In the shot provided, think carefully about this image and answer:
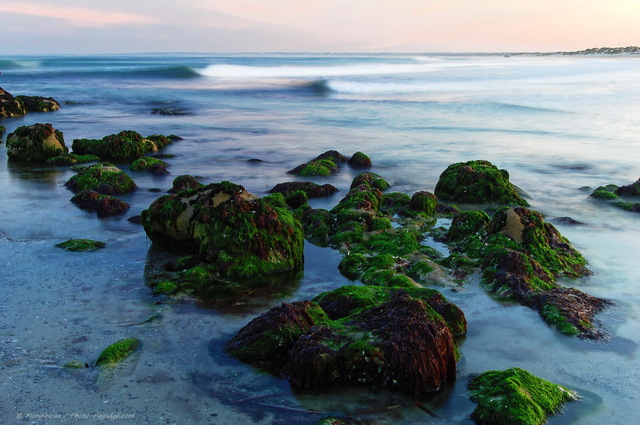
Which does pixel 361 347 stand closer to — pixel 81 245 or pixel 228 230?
pixel 228 230

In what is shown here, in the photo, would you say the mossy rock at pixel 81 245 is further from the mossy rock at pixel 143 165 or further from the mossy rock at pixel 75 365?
the mossy rock at pixel 143 165

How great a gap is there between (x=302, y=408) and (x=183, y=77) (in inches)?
2367

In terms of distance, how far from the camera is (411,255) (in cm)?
771

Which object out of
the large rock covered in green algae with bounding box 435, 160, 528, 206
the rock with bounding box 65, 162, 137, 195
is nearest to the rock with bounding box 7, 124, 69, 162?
the rock with bounding box 65, 162, 137, 195

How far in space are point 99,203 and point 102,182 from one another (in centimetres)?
161

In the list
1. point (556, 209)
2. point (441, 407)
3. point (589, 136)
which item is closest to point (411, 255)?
point (441, 407)

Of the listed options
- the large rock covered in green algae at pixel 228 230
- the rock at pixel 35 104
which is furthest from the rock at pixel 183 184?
the rock at pixel 35 104

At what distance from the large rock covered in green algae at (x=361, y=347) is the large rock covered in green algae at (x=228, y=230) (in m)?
1.89

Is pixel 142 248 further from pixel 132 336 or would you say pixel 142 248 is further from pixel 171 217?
pixel 132 336

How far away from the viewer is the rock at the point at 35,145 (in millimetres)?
14578

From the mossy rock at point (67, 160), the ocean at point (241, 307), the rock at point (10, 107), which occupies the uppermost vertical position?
the rock at point (10, 107)

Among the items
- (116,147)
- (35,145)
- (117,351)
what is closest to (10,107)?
(35,145)

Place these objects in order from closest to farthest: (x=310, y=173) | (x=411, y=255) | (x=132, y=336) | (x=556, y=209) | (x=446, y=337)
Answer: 1. (x=446, y=337)
2. (x=132, y=336)
3. (x=411, y=255)
4. (x=556, y=209)
5. (x=310, y=173)

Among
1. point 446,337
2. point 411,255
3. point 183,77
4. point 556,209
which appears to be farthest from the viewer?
point 183,77
